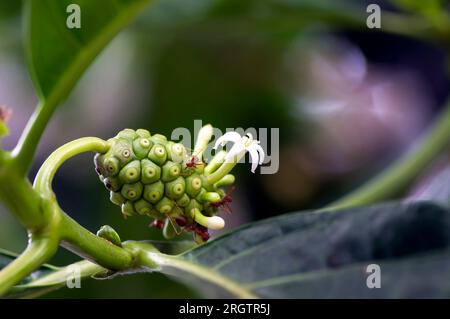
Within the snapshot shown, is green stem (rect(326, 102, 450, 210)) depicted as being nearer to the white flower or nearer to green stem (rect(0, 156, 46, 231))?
the white flower

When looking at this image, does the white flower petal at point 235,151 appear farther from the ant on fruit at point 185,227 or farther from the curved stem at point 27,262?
the curved stem at point 27,262

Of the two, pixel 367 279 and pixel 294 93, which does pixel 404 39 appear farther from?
pixel 367 279

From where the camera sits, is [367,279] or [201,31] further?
[201,31]

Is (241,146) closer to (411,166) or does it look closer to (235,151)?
(235,151)

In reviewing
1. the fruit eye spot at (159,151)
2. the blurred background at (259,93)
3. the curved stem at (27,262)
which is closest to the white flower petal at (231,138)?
the fruit eye spot at (159,151)
